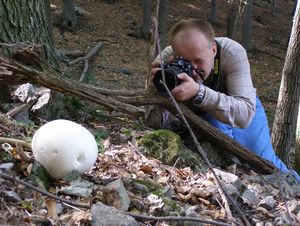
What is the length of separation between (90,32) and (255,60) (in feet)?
21.9

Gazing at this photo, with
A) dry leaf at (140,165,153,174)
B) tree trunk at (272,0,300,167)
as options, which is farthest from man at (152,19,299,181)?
tree trunk at (272,0,300,167)

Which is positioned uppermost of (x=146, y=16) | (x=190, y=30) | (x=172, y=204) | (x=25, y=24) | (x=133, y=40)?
(x=190, y=30)

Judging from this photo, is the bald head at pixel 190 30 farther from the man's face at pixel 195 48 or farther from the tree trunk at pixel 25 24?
A: the tree trunk at pixel 25 24

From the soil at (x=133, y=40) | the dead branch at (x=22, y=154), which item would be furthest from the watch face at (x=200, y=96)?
the soil at (x=133, y=40)

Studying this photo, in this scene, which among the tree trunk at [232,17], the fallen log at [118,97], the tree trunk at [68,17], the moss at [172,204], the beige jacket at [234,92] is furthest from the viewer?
the tree trunk at [68,17]

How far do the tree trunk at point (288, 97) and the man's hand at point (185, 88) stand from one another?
2726 millimetres

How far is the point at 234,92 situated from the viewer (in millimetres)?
3443

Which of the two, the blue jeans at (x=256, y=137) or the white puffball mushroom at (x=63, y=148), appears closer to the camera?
the white puffball mushroom at (x=63, y=148)

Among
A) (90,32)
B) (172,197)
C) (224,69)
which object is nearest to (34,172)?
(172,197)

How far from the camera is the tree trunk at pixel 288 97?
215 inches

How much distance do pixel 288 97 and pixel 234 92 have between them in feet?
7.97

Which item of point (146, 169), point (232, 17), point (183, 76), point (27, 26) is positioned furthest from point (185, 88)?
point (232, 17)

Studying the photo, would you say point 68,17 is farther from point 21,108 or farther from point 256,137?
point 21,108

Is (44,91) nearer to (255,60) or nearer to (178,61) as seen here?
(178,61)
